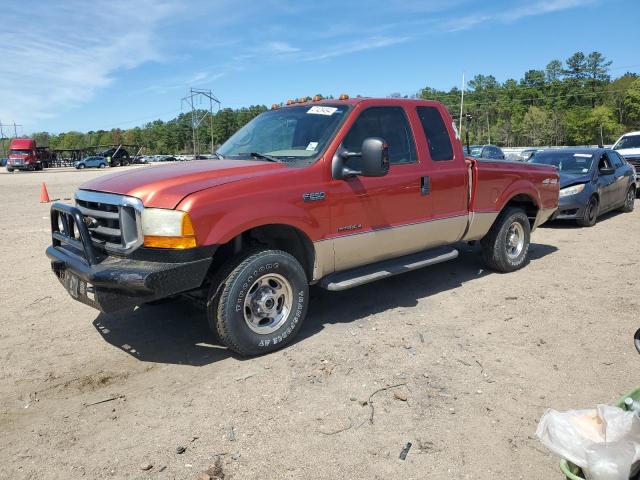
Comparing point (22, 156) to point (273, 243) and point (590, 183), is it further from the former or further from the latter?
point (273, 243)

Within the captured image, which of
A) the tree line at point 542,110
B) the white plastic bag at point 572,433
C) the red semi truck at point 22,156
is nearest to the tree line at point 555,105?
the tree line at point 542,110

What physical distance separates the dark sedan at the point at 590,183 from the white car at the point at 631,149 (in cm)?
353

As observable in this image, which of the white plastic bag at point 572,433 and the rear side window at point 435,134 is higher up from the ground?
the rear side window at point 435,134

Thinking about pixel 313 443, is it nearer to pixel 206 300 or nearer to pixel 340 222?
pixel 206 300

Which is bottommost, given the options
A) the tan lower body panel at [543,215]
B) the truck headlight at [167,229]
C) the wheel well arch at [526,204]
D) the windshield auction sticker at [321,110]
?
the tan lower body panel at [543,215]

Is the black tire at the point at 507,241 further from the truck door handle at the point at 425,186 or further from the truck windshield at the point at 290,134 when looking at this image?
the truck windshield at the point at 290,134

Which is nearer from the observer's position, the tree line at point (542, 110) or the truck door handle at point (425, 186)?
the truck door handle at point (425, 186)

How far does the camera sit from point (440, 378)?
12.5 feet

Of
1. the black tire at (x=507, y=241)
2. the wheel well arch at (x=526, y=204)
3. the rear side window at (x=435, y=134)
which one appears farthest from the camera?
the wheel well arch at (x=526, y=204)

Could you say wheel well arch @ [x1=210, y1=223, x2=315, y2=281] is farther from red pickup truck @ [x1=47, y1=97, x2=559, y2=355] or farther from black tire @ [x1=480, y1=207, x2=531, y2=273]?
black tire @ [x1=480, y1=207, x2=531, y2=273]

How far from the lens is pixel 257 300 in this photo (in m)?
4.20

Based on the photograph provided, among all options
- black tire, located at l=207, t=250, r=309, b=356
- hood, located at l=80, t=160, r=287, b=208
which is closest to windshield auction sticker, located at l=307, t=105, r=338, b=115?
hood, located at l=80, t=160, r=287, b=208

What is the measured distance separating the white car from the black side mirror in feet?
45.4

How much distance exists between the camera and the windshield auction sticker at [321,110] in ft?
16.0
